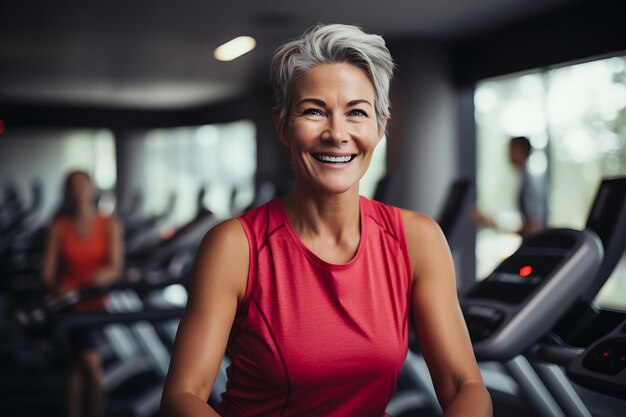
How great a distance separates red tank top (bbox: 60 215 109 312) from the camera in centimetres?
346

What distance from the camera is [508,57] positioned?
253 inches

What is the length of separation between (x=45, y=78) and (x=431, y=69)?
5.39 meters

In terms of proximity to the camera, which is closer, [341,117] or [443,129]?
[341,117]

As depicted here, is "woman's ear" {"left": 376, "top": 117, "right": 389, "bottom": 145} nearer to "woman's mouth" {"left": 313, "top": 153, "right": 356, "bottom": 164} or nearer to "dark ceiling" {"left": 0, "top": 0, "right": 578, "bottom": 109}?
"woman's mouth" {"left": 313, "top": 153, "right": 356, "bottom": 164}

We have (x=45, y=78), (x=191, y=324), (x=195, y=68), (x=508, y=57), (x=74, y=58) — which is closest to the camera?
(x=191, y=324)

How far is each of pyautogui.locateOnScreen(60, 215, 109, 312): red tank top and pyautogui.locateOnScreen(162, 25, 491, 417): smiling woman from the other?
2.44m

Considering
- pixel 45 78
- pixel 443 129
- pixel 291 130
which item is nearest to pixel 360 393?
pixel 291 130

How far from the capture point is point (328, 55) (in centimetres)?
114

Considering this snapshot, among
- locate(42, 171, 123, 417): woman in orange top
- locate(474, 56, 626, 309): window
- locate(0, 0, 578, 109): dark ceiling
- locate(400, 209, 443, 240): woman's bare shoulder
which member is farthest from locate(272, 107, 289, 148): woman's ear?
locate(0, 0, 578, 109): dark ceiling

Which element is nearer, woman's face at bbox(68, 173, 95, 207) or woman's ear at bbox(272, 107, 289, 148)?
woman's ear at bbox(272, 107, 289, 148)

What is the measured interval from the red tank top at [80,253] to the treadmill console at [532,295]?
230 centimetres

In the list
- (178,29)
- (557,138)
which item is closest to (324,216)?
(557,138)

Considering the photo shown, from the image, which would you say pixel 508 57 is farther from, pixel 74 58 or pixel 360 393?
pixel 360 393

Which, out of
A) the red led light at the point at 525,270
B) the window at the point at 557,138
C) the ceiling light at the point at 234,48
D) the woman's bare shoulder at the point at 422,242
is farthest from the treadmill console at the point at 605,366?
the ceiling light at the point at 234,48
